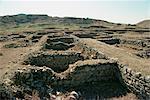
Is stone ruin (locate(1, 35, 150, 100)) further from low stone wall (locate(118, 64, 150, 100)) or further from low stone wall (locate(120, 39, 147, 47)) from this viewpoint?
low stone wall (locate(120, 39, 147, 47))

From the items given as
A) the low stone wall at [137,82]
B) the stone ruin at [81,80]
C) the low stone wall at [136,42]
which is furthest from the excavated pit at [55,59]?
the low stone wall at [136,42]

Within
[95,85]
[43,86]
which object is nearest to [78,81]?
[95,85]

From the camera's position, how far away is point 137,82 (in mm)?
13836

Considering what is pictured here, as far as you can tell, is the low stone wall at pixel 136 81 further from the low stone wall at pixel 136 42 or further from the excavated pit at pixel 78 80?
the low stone wall at pixel 136 42

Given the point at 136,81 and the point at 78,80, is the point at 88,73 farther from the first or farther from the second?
the point at 136,81

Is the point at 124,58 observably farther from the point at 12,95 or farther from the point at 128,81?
the point at 12,95

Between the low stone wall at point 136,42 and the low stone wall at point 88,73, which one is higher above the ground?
the low stone wall at point 88,73

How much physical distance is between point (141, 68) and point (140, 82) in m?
1.48

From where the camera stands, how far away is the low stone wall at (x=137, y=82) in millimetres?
12977

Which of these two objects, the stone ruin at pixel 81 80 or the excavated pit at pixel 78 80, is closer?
the stone ruin at pixel 81 80

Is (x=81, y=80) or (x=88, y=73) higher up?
(x=88, y=73)

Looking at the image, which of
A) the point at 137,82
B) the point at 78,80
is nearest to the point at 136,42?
the point at 78,80

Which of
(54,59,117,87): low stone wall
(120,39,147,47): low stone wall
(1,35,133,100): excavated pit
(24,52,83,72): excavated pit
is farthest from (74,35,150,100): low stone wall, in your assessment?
(120,39,147,47): low stone wall

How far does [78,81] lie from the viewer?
664 inches
